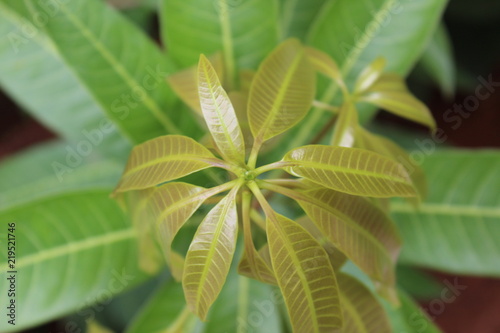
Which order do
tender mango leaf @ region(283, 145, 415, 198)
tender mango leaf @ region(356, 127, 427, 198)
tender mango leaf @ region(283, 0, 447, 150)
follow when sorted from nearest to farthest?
tender mango leaf @ region(283, 145, 415, 198) < tender mango leaf @ region(356, 127, 427, 198) < tender mango leaf @ region(283, 0, 447, 150)

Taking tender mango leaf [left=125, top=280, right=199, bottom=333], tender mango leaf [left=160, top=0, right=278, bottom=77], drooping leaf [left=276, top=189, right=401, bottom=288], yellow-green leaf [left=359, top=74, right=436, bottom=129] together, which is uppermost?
tender mango leaf [left=160, top=0, right=278, bottom=77]

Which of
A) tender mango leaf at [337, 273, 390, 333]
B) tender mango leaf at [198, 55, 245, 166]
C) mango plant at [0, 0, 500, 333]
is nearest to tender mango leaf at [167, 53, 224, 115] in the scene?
mango plant at [0, 0, 500, 333]

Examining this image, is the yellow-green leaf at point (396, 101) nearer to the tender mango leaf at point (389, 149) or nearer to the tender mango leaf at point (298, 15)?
the tender mango leaf at point (389, 149)

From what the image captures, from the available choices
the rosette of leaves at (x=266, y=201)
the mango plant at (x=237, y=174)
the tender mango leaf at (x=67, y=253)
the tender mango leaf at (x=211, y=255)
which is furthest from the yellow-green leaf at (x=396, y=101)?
the tender mango leaf at (x=67, y=253)

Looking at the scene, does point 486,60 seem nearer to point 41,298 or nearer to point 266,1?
point 266,1

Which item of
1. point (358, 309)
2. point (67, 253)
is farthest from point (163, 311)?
point (358, 309)

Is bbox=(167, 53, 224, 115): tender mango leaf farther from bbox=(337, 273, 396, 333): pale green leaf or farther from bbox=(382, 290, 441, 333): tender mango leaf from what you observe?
bbox=(382, 290, 441, 333): tender mango leaf

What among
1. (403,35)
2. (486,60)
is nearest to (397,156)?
(403,35)
